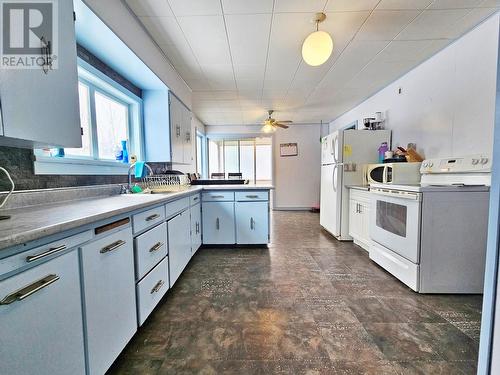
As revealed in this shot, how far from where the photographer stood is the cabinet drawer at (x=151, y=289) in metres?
1.33

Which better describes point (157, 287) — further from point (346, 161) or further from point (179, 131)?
point (346, 161)

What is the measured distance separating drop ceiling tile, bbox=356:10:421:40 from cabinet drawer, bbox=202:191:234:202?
2.31m

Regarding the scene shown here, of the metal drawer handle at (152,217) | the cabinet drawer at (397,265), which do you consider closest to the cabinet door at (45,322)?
the metal drawer handle at (152,217)

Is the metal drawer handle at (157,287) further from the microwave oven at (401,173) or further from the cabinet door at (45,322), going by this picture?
the microwave oven at (401,173)

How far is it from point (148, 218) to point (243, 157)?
499cm

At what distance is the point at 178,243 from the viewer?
2025 millimetres

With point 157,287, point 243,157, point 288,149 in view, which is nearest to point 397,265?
point 157,287

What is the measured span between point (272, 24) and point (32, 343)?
2.61 m

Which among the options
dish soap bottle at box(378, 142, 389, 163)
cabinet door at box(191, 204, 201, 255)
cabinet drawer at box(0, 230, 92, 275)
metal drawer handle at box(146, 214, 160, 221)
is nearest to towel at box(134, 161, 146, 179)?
cabinet door at box(191, 204, 201, 255)

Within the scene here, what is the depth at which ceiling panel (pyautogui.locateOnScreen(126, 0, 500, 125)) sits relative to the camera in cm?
178

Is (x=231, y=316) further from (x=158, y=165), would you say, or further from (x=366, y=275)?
(x=158, y=165)

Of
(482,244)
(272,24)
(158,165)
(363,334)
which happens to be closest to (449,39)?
(272,24)

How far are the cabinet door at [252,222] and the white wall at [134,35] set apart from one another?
1876 mm

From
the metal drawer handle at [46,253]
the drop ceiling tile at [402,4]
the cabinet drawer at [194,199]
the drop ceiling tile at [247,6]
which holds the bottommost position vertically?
the cabinet drawer at [194,199]
